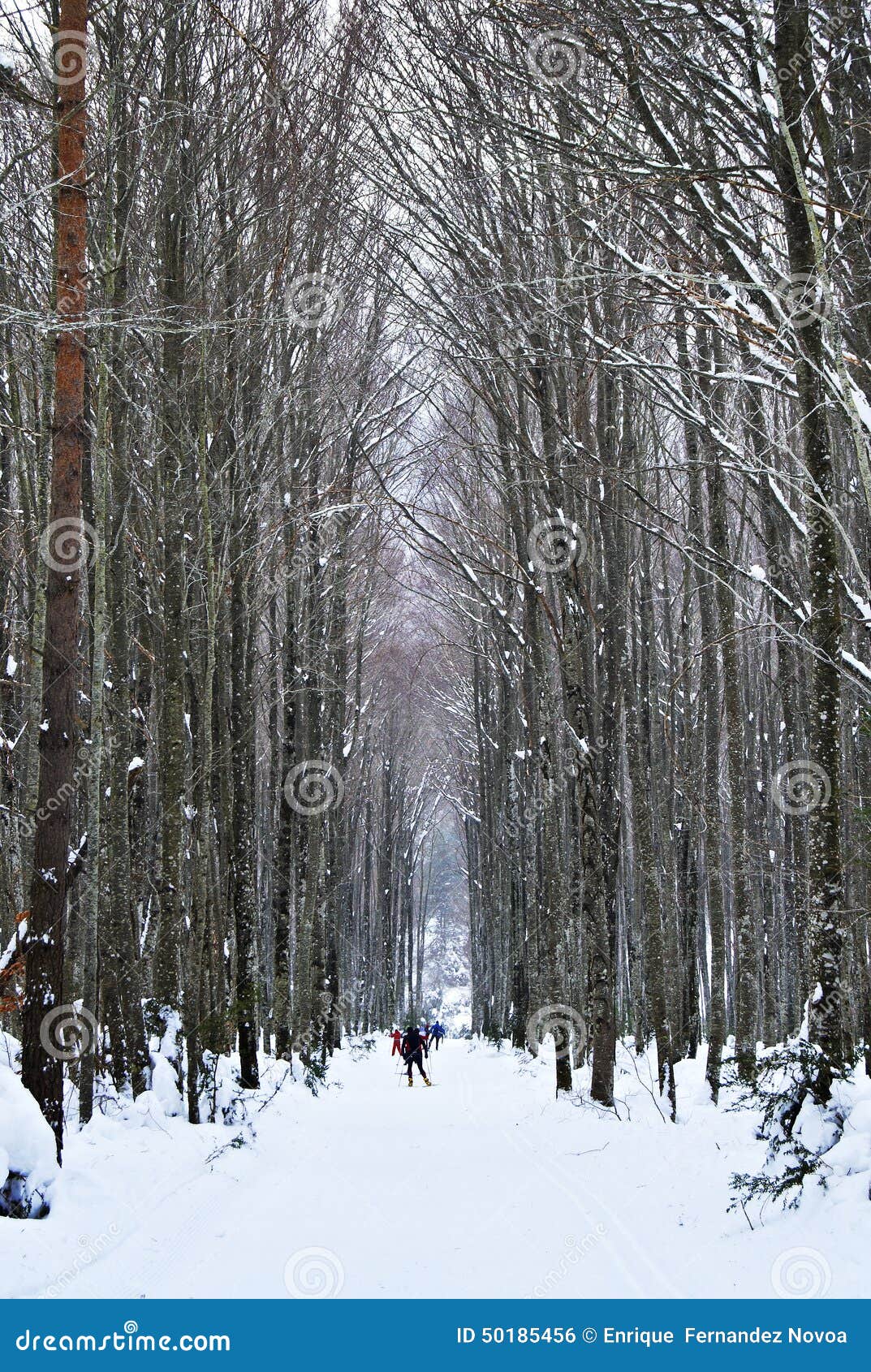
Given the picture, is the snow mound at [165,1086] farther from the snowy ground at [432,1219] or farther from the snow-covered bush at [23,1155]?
the snow-covered bush at [23,1155]

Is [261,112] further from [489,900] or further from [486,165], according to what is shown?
[489,900]

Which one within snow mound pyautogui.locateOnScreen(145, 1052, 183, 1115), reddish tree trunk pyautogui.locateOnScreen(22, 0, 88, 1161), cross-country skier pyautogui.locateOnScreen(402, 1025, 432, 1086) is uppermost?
reddish tree trunk pyautogui.locateOnScreen(22, 0, 88, 1161)

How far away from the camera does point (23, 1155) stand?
5672 mm

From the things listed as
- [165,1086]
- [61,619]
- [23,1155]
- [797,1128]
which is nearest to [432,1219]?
A: [797,1128]

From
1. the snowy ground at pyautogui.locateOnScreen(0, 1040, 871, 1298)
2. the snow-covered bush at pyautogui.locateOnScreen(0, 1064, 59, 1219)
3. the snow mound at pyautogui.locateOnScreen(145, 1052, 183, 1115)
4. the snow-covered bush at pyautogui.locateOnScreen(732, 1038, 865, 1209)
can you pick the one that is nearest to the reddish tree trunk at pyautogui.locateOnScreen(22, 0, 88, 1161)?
the snow-covered bush at pyautogui.locateOnScreen(0, 1064, 59, 1219)

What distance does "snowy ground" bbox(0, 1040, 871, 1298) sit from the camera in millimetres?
4875

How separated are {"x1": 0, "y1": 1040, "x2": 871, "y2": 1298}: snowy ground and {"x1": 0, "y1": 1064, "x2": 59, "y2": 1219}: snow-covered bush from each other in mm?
170

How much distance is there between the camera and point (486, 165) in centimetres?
1089

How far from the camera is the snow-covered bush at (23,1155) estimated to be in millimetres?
5566

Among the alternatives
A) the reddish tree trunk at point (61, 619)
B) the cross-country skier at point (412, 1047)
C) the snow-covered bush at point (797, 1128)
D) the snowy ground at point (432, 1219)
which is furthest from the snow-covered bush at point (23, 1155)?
the cross-country skier at point (412, 1047)

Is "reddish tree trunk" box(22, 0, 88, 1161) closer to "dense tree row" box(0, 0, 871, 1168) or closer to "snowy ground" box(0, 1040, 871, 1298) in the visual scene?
"dense tree row" box(0, 0, 871, 1168)

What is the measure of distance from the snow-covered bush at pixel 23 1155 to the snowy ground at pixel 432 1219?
170 millimetres

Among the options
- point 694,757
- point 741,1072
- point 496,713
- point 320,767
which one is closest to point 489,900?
point 496,713

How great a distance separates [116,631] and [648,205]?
7232 millimetres
